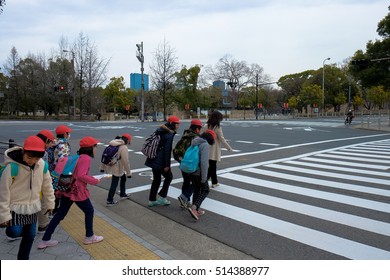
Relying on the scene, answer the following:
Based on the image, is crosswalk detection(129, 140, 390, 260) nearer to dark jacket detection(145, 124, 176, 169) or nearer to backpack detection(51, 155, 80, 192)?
dark jacket detection(145, 124, 176, 169)

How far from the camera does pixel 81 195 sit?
392 centimetres

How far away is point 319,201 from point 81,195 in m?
4.27

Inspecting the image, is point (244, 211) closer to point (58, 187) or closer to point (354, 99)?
point (58, 187)

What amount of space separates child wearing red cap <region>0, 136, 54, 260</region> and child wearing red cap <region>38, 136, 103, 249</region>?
0.61 meters

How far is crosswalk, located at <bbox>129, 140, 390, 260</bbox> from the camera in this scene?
420 cm

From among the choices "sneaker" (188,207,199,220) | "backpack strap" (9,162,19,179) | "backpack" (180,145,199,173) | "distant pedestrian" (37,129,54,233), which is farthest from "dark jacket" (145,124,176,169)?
"backpack strap" (9,162,19,179)

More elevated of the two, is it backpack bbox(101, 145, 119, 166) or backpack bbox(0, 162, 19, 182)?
backpack bbox(0, 162, 19, 182)

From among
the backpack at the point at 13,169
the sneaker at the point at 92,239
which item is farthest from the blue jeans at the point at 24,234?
the sneaker at the point at 92,239

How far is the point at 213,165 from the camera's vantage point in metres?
6.66

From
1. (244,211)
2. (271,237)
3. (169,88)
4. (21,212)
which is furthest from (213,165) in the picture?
(169,88)

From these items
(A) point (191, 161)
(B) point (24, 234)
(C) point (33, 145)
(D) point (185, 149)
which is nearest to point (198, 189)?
(A) point (191, 161)

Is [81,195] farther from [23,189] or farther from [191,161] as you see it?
[191,161]

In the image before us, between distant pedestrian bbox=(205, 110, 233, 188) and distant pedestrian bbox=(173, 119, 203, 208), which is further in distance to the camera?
distant pedestrian bbox=(205, 110, 233, 188)

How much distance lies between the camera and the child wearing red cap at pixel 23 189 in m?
2.92
